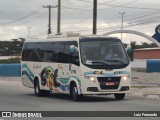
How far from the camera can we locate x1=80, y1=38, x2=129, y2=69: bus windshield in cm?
2180

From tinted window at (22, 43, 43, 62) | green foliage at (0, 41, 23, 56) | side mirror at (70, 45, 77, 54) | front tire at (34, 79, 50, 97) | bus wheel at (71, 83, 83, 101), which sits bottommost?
green foliage at (0, 41, 23, 56)

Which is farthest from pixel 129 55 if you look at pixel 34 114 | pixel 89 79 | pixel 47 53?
pixel 34 114

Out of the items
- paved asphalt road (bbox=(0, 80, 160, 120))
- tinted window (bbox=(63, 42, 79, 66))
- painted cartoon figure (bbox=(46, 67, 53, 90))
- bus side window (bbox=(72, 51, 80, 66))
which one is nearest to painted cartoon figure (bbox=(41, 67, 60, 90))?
painted cartoon figure (bbox=(46, 67, 53, 90))

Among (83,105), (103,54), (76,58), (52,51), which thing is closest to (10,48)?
(52,51)

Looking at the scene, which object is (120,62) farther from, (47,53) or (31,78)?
(31,78)

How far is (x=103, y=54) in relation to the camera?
22.0m

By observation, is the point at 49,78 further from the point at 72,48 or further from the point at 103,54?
the point at 103,54

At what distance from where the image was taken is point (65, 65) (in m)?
23.3

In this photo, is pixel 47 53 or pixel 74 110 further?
pixel 47 53

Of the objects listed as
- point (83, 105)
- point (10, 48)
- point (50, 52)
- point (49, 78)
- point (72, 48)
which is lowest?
point (10, 48)

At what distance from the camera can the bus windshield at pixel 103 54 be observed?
2180 cm

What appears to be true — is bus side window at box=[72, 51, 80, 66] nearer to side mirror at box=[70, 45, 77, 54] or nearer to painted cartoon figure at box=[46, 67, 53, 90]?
side mirror at box=[70, 45, 77, 54]

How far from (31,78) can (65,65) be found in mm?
4650

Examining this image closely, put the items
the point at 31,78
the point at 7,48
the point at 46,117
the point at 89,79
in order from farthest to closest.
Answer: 1. the point at 7,48
2. the point at 31,78
3. the point at 89,79
4. the point at 46,117
